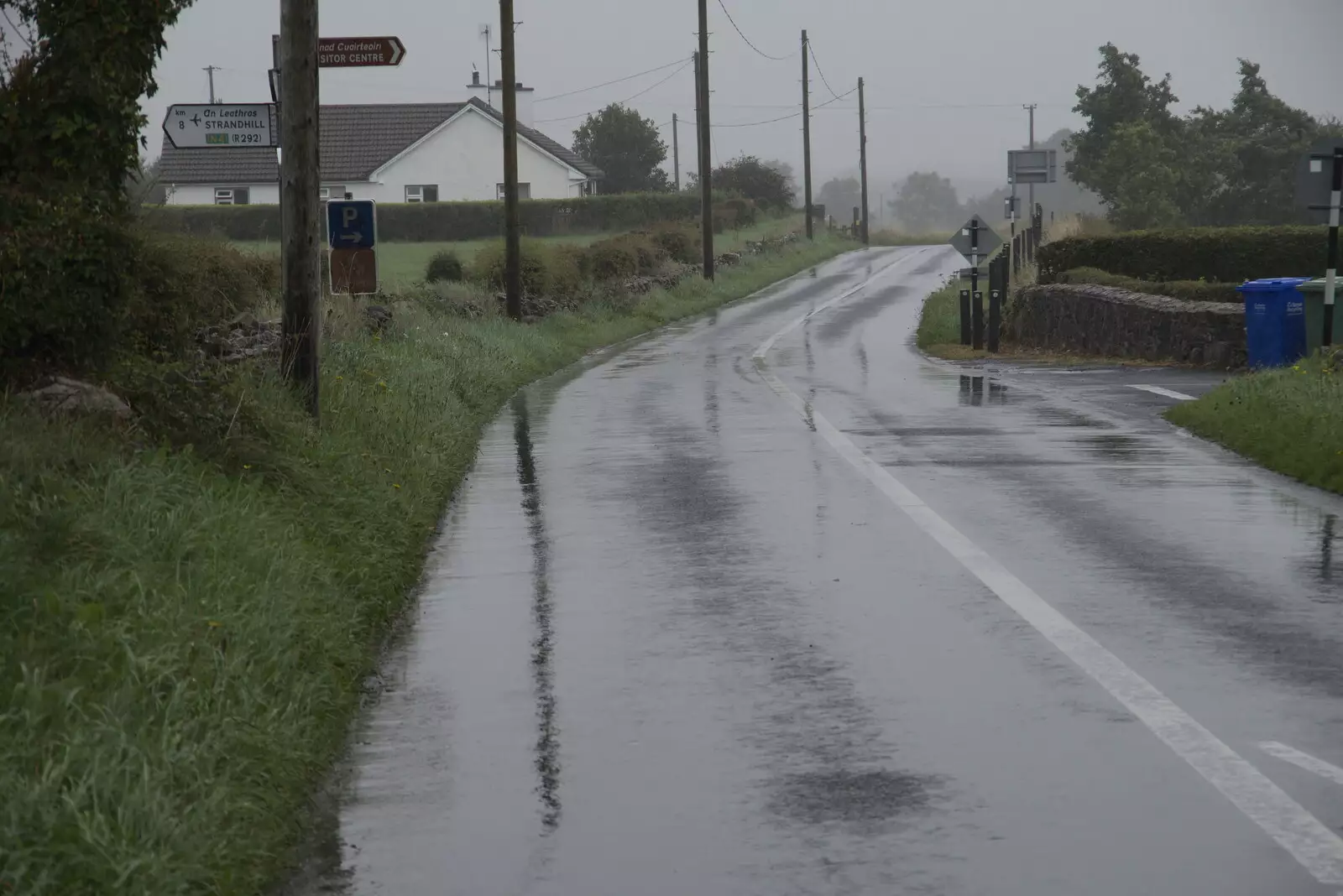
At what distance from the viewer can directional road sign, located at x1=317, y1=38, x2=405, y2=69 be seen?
15.3 meters

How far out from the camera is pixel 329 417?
46.1ft

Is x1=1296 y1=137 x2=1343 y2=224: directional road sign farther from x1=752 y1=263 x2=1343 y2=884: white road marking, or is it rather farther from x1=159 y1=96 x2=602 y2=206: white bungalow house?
x1=159 y1=96 x2=602 y2=206: white bungalow house

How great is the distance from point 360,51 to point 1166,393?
10337 mm

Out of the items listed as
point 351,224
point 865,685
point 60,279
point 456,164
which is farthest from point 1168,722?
point 456,164

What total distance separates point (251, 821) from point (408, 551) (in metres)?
5.20

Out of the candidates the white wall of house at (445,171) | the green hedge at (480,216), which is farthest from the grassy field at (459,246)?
the white wall of house at (445,171)

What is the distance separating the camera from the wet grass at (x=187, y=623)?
16.8 ft

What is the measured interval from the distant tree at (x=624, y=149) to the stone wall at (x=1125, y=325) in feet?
253

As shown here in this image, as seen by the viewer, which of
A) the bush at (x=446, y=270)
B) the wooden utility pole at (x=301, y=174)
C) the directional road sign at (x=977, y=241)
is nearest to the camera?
the wooden utility pole at (x=301, y=174)

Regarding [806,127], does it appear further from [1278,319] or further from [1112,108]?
[1278,319]

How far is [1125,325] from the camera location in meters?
27.0

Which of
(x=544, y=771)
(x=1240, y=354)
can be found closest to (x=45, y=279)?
(x=544, y=771)

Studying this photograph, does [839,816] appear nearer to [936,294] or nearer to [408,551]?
[408,551]

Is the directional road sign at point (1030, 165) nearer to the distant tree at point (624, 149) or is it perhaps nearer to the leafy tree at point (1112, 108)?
the leafy tree at point (1112, 108)
